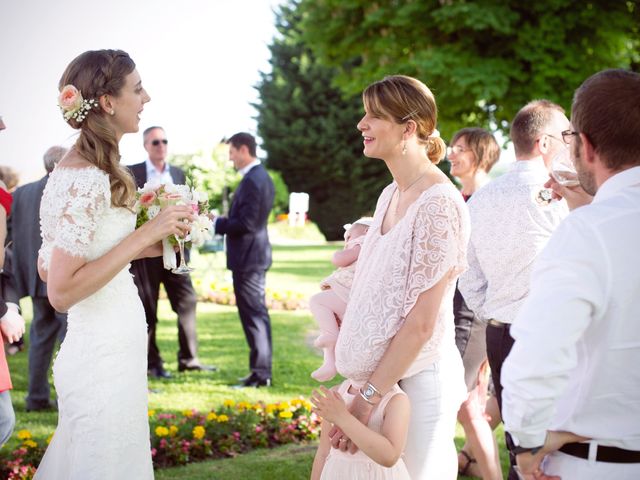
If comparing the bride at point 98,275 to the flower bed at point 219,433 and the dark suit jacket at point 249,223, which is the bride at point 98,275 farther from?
the dark suit jacket at point 249,223

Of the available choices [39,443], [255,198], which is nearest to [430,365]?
[39,443]

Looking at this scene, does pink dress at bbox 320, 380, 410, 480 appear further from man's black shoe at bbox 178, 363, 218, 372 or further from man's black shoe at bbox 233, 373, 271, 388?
man's black shoe at bbox 178, 363, 218, 372

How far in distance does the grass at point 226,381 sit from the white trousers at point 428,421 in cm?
235

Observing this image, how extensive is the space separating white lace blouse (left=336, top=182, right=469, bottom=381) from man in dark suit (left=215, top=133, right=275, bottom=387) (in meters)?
4.93

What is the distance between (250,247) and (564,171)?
5609 mm

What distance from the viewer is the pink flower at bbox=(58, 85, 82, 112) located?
3113 mm

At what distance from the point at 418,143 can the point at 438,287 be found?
645 mm

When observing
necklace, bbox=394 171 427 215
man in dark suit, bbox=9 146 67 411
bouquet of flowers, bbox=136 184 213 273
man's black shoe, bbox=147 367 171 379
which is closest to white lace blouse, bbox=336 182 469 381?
necklace, bbox=394 171 427 215

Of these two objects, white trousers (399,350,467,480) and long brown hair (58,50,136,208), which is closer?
white trousers (399,350,467,480)

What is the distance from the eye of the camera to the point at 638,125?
2.01 m

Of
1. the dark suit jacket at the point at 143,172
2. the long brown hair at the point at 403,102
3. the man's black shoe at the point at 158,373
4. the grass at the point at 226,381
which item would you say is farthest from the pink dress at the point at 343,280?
the man's black shoe at the point at 158,373

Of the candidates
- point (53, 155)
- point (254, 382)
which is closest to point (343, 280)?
point (53, 155)

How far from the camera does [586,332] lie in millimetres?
1990

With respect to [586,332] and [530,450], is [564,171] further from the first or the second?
[530,450]
